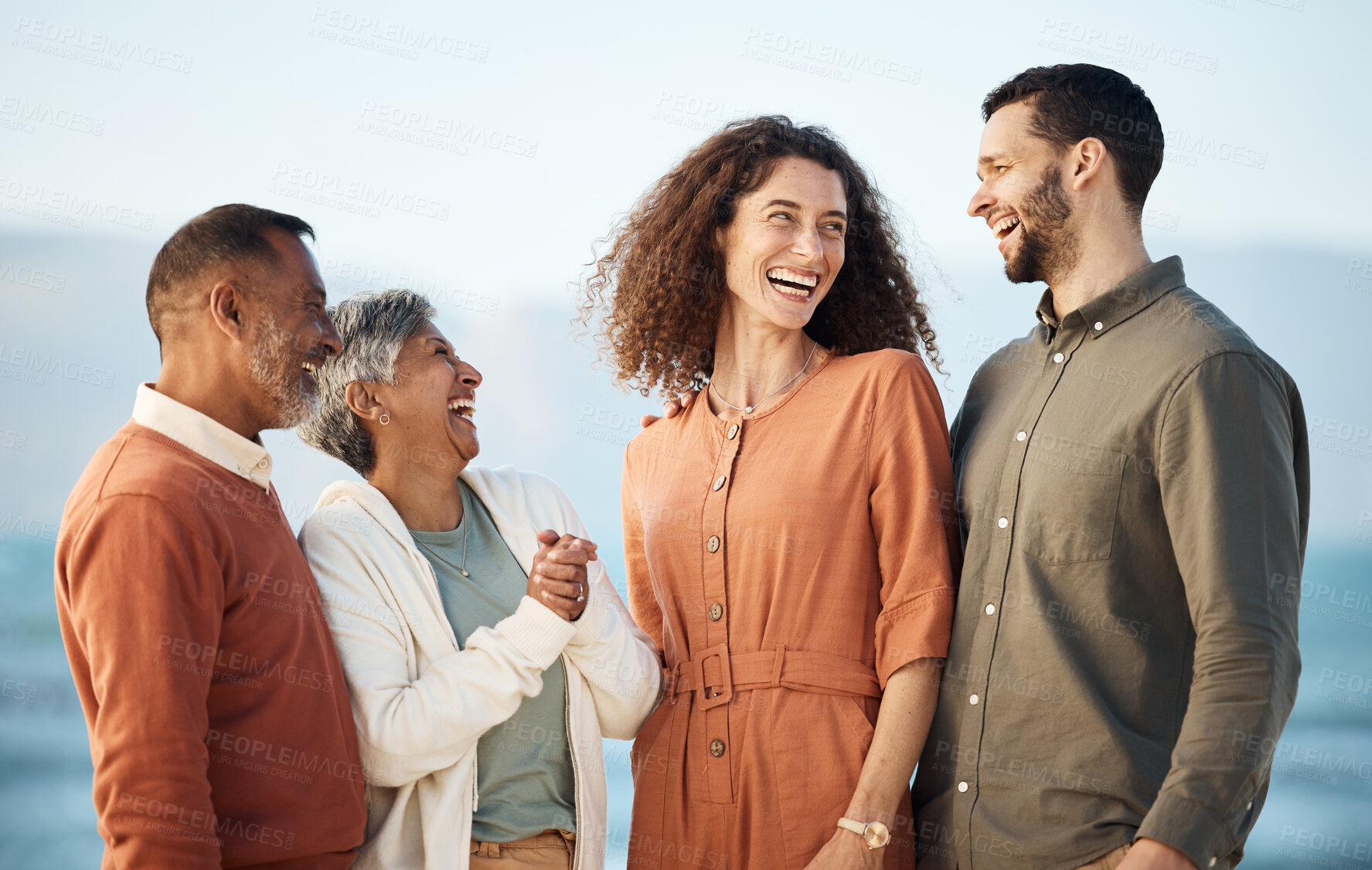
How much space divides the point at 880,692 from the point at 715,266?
111 cm

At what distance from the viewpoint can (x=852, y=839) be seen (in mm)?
2125

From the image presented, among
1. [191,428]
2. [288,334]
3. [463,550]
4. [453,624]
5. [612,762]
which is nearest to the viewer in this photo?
[191,428]

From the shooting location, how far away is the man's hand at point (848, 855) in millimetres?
2111

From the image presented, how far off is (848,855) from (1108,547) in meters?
0.75

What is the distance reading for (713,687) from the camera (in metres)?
2.36

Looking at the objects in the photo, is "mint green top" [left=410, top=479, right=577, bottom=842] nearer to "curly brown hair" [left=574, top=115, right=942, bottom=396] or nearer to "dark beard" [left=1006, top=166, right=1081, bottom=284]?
"curly brown hair" [left=574, top=115, right=942, bottom=396]

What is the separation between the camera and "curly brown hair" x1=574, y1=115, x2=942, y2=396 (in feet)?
8.84

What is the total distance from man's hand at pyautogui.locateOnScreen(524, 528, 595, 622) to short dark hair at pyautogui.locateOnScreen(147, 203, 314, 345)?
0.75m

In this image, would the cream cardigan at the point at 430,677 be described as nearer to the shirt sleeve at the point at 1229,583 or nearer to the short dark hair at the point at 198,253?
the short dark hair at the point at 198,253

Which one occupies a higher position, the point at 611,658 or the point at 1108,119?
the point at 1108,119

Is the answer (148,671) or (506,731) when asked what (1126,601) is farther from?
(148,671)

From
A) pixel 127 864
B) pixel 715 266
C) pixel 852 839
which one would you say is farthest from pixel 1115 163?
pixel 127 864

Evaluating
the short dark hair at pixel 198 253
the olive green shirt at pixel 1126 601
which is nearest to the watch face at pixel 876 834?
the olive green shirt at pixel 1126 601

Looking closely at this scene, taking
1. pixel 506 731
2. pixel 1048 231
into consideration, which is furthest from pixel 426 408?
pixel 1048 231
